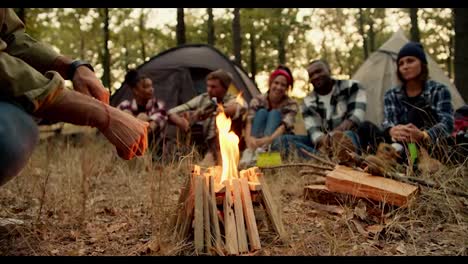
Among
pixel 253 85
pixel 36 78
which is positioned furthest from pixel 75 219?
pixel 253 85

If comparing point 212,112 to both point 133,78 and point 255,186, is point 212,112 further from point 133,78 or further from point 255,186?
point 255,186

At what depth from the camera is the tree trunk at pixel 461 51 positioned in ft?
17.8

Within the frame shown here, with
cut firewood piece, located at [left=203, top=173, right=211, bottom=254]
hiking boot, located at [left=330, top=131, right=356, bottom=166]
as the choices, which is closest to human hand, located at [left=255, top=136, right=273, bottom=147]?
hiking boot, located at [left=330, top=131, right=356, bottom=166]

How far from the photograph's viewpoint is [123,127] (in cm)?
146

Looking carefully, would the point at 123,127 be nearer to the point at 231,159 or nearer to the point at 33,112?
the point at 33,112

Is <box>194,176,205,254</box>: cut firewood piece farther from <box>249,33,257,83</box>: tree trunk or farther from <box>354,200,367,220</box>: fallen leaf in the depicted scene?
<box>249,33,257,83</box>: tree trunk

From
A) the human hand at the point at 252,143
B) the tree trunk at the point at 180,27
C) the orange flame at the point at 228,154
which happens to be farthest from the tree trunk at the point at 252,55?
→ the orange flame at the point at 228,154

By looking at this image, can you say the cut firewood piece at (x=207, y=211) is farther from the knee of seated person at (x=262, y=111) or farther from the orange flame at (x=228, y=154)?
the knee of seated person at (x=262, y=111)

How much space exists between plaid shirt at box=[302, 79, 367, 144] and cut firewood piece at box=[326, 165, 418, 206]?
1800 mm

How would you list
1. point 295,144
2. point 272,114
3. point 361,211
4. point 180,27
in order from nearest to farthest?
point 361,211 → point 295,144 → point 272,114 → point 180,27

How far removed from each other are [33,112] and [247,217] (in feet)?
3.17

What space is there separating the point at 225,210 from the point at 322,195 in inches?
37.1

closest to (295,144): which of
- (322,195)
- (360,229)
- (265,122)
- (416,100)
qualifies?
(265,122)

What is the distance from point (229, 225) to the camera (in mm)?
1756
